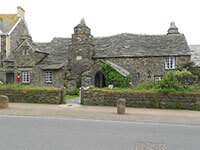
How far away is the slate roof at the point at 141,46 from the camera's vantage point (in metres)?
24.9

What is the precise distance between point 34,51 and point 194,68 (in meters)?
19.4

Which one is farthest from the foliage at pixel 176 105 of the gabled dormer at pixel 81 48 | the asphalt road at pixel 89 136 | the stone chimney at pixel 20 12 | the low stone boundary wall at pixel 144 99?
the stone chimney at pixel 20 12

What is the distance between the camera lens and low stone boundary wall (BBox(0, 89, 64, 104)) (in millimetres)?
14531

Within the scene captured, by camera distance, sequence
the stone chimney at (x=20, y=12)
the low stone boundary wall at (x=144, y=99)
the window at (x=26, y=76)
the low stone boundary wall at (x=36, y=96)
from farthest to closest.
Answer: the stone chimney at (x=20, y=12) → the window at (x=26, y=76) → the low stone boundary wall at (x=36, y=96) → the low stone boundary wall at (x=144, y=99)

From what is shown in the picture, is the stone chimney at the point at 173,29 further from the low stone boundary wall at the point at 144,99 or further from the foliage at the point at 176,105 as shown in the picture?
the foliage at the point at 176,105

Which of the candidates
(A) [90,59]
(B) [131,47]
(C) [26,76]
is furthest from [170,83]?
(C) [26,76]

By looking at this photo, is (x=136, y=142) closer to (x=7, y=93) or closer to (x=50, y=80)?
(x=7, y=93)

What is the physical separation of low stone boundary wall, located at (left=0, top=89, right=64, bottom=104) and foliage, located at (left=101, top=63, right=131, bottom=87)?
8.03 m

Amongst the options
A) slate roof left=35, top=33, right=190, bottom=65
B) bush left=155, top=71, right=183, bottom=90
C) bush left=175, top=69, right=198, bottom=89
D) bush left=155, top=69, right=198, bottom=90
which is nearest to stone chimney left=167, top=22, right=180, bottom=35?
slate roof left=35, top=33, right=190, bottom=65

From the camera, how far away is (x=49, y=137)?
626 centimetres

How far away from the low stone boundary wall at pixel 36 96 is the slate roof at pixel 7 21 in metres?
21.0

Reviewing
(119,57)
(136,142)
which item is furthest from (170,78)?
(119,57)

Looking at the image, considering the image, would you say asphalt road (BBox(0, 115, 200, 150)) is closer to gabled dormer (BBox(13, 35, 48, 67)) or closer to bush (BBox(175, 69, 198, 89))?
bush (BBox(175, 69, 198, 89))

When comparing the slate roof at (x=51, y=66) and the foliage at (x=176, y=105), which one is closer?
the foliage at (x=176, y=105)
